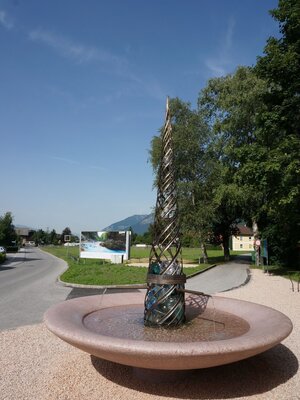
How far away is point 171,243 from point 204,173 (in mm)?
25525

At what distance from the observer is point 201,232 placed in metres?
30.2

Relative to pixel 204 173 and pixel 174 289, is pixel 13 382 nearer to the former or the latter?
pixel 174 289

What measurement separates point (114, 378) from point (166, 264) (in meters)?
1.87

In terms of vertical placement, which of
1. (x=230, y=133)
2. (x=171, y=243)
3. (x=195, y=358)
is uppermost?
(x=230, y=133)

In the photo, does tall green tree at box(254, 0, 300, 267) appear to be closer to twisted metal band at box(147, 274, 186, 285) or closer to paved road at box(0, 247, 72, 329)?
paved road at box(0, 247, 72, 329)

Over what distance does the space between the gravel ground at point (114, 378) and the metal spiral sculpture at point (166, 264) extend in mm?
931

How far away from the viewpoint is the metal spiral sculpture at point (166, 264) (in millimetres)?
5906

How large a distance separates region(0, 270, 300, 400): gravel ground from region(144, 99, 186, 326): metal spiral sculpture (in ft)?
3.05

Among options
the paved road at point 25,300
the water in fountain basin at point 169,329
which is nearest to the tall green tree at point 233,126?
the paved road at point 25,300

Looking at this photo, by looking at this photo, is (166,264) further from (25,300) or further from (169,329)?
(25,300)

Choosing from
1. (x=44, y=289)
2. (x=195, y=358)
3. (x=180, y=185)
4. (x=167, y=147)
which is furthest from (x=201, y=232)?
(x=195, y=358)

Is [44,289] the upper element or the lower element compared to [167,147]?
lower

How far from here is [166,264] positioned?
6.14 metres

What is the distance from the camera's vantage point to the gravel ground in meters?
4.91
